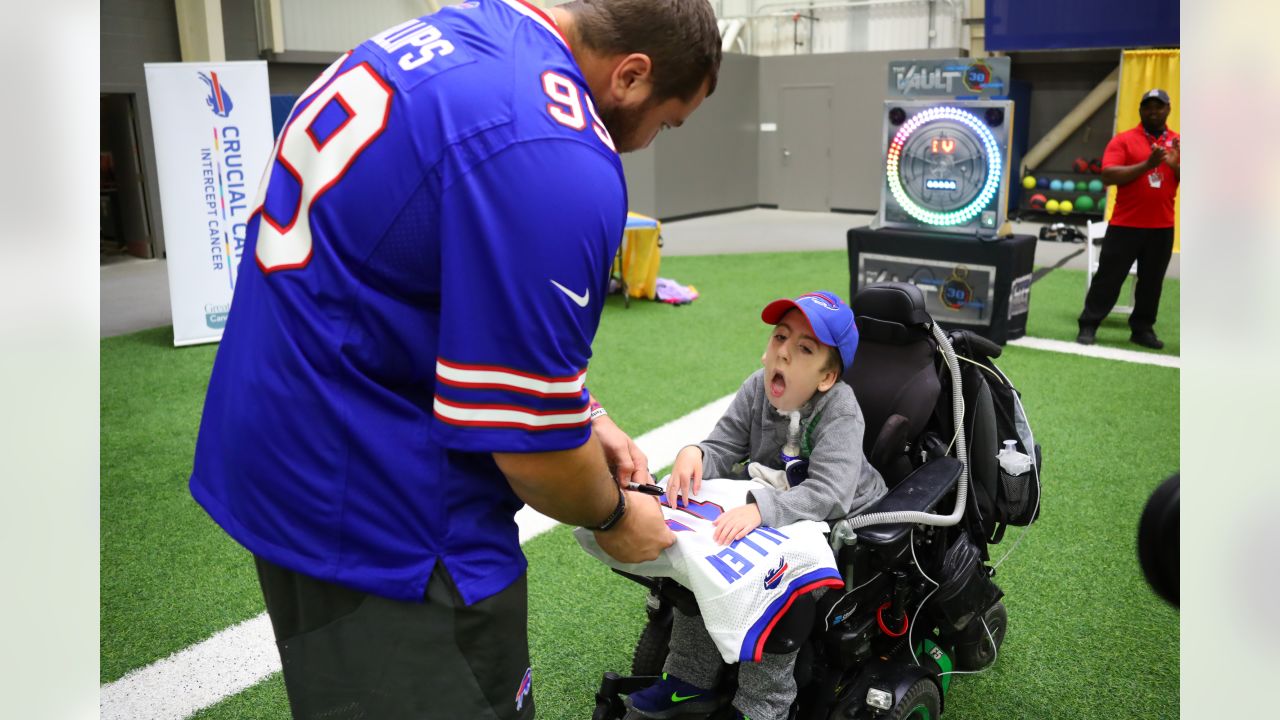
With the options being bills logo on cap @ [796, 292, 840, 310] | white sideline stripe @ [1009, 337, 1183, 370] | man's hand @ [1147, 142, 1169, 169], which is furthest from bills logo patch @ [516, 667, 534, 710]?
man's hand @ [1147, 142, 1169, 169]

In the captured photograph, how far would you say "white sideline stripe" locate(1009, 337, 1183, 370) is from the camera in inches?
241

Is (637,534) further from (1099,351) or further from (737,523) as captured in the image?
(1099,351)

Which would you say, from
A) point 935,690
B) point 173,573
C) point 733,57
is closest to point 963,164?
point 935,690

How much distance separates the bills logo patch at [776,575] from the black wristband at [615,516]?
54cm

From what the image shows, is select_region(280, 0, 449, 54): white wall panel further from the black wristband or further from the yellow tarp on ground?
the black wristband

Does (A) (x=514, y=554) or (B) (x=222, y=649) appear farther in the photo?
(B) (x=222, y=649)

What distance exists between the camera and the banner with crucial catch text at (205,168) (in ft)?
21.3

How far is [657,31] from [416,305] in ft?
1.48

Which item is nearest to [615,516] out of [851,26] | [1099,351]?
[1099,351]

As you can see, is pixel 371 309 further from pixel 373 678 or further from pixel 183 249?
pixel 183 249

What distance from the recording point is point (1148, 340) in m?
6.51

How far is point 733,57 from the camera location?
1492 cm
